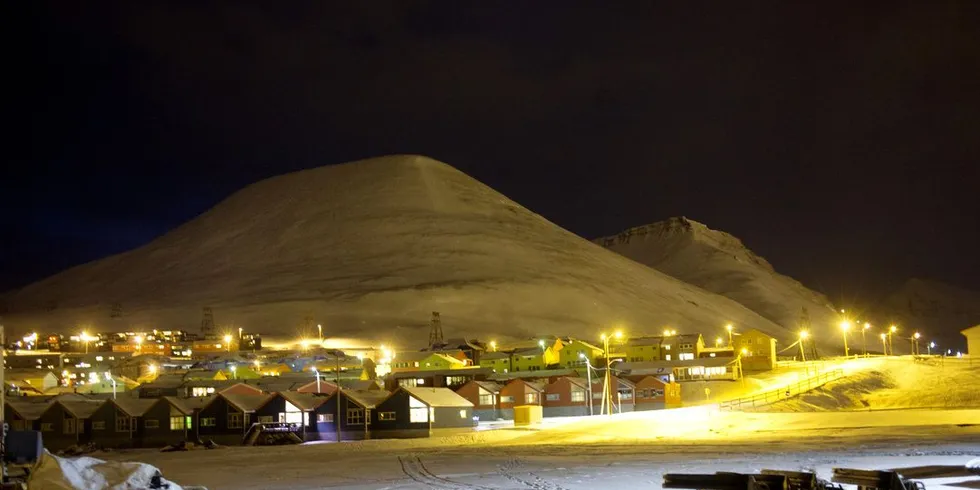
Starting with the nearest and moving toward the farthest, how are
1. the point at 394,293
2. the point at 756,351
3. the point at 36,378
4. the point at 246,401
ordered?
1. the point at 246,401
2. the point at 756,351
3. the point at 36,378
4. the point at 394,293

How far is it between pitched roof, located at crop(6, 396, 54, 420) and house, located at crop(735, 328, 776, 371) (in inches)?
2150

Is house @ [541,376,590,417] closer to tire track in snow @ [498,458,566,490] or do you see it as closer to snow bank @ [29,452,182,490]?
tire track in snow @ [498,458,566,490]

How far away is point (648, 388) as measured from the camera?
6228 centimetres

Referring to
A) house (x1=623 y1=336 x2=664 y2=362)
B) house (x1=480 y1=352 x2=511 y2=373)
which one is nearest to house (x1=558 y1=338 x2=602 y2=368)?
house (x1=623 y1=336 x2=664 y2=362)

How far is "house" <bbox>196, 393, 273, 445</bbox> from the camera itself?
49719 mm

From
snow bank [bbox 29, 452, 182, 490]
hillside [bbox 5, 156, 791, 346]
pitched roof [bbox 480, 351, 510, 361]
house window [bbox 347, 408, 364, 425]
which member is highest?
hillside [bbox 5, 156, 791, 346]

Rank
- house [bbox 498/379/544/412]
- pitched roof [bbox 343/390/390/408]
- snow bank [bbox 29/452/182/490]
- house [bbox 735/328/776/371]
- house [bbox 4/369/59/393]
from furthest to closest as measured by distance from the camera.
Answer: house [bbox 4/369/59/393] < house [bbox 735/328/776/371] < house [bbox 498/379/544/412] < pitched roof [bbox 343/390/390/408] < snow bank [bbox 29/452/182/490]

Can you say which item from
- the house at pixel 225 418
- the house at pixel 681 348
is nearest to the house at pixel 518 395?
the house at pixel 225 418

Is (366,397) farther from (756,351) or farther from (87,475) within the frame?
(756,351)

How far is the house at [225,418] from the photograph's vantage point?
49719 mm

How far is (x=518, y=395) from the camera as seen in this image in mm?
60250

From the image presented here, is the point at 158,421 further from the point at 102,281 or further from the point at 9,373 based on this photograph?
the point at 102,281

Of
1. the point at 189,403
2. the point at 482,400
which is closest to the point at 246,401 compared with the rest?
the point at 189,403

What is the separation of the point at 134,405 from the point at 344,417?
12854mm
